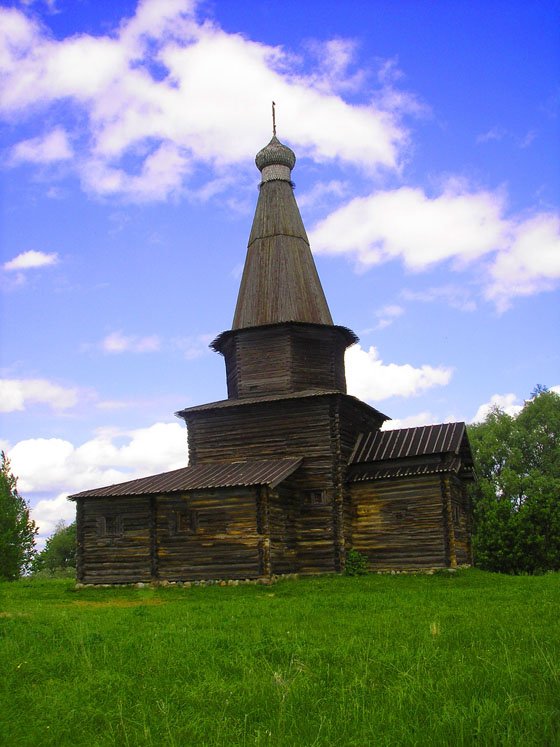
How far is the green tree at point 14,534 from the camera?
3950cm

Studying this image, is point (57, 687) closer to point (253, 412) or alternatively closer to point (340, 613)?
point (340, 613)

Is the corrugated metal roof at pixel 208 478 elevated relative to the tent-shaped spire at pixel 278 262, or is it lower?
lower

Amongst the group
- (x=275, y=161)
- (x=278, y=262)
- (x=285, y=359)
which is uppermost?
(x=275, y=161)

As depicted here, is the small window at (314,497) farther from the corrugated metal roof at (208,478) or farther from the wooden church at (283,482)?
the corrugated metal roof at (208,478)

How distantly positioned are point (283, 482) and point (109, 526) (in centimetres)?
640

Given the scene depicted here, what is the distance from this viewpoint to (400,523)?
1017 inches

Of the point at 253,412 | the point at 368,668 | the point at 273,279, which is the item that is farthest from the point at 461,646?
the point at 273,279

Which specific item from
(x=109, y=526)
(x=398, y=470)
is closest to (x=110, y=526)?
(x=109, y=526)

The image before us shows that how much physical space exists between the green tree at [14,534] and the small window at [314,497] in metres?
20.7

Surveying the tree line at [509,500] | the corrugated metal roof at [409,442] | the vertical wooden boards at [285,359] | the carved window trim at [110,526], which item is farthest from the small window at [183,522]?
the tree line at [509,500]

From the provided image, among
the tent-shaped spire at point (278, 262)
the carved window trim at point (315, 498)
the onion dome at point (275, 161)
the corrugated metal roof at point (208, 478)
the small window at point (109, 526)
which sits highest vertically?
the onion dome at point (275, 161)

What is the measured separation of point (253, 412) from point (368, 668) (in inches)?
742

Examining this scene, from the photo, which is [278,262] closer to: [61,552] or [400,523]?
[400,523]

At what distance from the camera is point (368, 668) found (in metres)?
8.70
